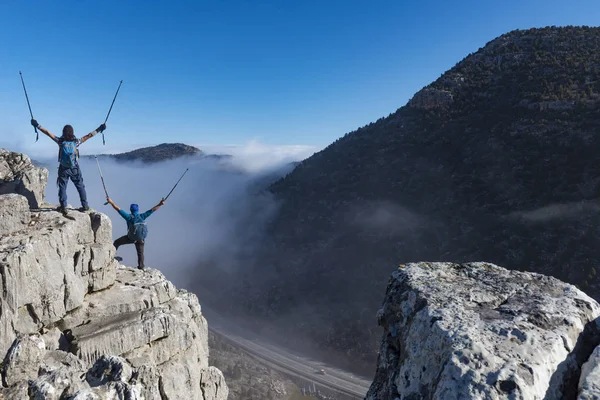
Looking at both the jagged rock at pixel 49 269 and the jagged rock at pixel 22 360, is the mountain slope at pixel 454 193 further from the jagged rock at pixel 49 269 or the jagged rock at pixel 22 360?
the jagged rock at pixel 22 360

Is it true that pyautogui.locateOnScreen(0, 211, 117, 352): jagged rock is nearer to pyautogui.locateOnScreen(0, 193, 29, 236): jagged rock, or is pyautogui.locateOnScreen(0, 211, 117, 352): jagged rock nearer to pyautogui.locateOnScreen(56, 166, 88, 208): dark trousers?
pyautogui.locateOnScreen(0, 193, 29, 236): jagged rock

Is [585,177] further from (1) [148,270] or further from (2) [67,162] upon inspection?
(2) [67,162]

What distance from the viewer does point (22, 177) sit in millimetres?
12828

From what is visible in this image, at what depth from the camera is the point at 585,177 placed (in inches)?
1495

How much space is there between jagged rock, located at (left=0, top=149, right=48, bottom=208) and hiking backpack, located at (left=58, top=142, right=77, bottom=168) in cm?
217

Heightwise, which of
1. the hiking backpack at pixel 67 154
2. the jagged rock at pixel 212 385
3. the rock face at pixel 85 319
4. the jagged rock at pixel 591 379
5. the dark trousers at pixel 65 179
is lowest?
the jagged rock at pixel 212 385

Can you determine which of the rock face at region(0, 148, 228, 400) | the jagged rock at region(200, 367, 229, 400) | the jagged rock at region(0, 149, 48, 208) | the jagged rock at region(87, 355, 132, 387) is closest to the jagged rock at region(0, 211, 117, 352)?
the rock face at region(0, 148, 228, 400)

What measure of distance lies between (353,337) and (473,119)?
134ft

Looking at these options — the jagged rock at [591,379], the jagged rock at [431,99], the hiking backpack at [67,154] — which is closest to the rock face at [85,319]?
the hiking backpack at [67,154]

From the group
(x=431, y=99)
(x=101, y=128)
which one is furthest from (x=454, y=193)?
(x=101, y=128)

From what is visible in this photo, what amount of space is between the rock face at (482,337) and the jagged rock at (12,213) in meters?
12.1

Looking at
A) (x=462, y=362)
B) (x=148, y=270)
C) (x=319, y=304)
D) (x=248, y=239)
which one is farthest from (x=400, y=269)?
(x=248, y=239)

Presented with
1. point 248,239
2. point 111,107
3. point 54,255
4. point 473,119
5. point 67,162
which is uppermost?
point 473,119

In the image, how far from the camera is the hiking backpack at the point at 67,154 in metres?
11.9
